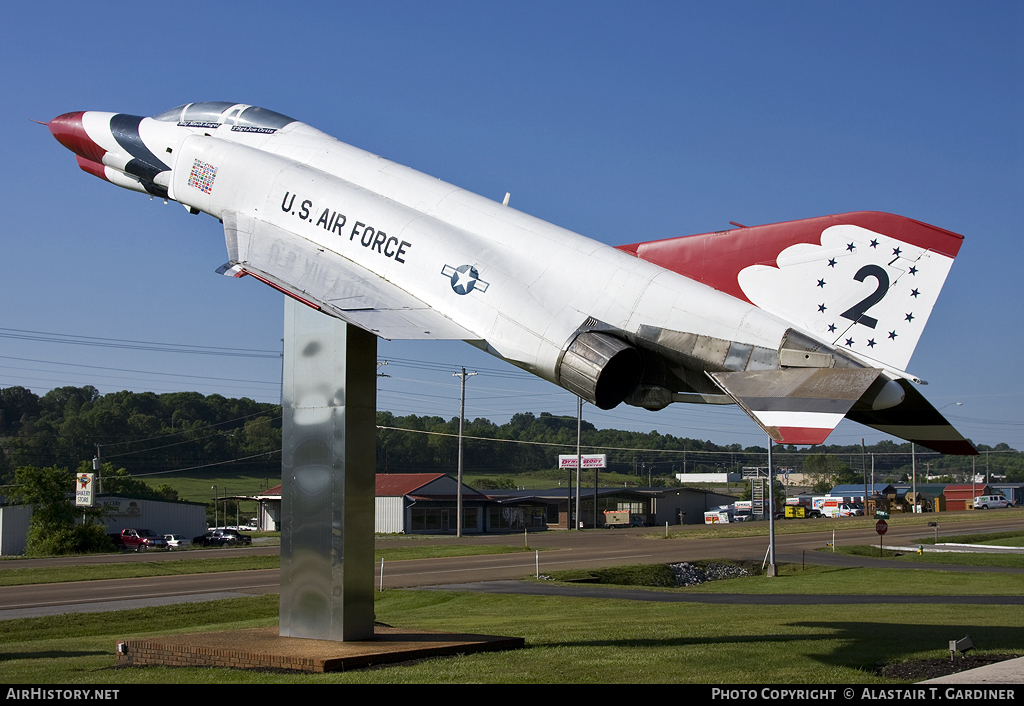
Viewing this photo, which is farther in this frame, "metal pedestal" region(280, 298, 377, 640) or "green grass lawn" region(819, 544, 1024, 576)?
"green grass lawn" region(819, 544, 1024, 576)

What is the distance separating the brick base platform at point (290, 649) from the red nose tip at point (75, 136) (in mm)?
11965

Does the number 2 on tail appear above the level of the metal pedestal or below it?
above

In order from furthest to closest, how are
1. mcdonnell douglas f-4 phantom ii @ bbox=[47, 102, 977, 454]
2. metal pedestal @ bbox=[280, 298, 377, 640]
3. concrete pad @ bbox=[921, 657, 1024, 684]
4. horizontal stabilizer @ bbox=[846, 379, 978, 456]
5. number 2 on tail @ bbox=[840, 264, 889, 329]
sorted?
metal pedestal @ bbox=[280, 298, 377, 640] < number 2 on tail @ bbox=[840, 264, 889, 329] < horizontal stabilizer @ bbox=[846, 379, 978, 456] < mcdonnell douglas f-4 phantom ii @ bbox=[47, 102, 977, 454] < concrete pad @ bbox=[921, 657, 1024, 684]

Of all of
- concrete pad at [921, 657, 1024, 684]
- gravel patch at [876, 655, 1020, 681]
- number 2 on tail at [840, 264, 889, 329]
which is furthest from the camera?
number 2 on tail at [840, 264, 889, 329]

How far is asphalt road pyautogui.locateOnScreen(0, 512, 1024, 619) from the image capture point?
2836 cm

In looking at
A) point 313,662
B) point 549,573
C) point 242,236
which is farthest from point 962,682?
point 549,573

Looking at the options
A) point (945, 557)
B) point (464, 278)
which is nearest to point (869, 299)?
point (464, 278)

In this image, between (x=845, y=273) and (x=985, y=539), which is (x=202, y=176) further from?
(x=985, y=539)

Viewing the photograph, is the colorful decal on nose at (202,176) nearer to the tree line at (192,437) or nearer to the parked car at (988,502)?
the tree line at (192,437)

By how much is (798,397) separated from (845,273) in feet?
7.76

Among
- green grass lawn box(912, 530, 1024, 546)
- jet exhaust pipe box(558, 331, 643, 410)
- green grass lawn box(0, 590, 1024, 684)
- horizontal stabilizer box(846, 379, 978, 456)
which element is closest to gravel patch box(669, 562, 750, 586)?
green grass lawn box(0, 590, 1024, 684)

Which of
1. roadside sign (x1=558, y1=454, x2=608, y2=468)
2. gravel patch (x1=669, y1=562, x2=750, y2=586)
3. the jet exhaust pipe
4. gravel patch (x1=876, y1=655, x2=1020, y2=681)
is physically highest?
the jet exhaust pipe

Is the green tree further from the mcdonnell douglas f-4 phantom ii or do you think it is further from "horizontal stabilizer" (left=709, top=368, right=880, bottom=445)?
"horizontal stabilizer" (left=709, top=368, right=880, bottom=445)

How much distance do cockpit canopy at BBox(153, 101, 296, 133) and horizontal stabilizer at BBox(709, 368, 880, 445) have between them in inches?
461
